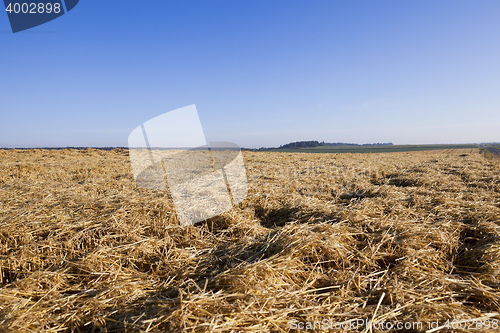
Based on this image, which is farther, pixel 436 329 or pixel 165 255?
pixel 165 255

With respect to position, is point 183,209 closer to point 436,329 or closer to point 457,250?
point 436,329

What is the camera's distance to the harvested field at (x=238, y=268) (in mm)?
1495

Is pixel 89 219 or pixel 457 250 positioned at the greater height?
pixel 89 219

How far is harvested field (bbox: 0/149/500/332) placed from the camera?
4.91 feet

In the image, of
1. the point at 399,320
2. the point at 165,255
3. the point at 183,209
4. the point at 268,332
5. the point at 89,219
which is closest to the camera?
the point at 268,332

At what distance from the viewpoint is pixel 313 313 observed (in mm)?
1525

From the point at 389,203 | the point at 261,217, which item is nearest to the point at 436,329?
the point at 261,217

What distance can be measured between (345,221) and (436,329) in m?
1.65
